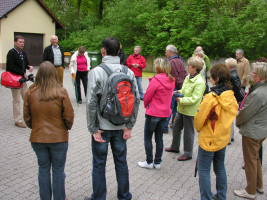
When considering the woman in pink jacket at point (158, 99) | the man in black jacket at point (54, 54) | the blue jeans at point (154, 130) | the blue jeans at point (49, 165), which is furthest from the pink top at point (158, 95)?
the man in black jacket at point (54, 54)

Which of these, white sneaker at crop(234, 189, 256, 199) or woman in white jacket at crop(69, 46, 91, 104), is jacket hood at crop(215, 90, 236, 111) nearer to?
white sneaker at crop(234, 189, 256, 199)

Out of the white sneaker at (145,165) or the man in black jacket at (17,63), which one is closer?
the white sneaker at (145,165)

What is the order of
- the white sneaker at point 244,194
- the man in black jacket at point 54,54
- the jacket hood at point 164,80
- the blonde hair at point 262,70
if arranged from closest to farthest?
the blonde hair at point 262,70 < the white sneaker at point 244,194 < the jacket hood at point 164,80 < the man in black jacket at point 54,54

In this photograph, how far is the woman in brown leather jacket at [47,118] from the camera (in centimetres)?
291

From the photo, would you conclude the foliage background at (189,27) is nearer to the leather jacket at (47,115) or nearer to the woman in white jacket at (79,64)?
the woman in white jacket at (79,64)

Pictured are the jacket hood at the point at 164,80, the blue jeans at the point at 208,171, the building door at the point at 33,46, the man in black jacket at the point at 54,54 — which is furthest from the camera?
the building door at the point at 33,46

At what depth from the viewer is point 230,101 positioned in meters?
3.16

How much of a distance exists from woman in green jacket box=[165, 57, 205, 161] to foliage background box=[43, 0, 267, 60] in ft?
37.6

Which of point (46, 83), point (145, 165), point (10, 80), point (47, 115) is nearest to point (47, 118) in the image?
point (47, 115)

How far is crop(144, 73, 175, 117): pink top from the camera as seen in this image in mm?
4195

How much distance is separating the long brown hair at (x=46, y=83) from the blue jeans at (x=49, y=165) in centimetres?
54

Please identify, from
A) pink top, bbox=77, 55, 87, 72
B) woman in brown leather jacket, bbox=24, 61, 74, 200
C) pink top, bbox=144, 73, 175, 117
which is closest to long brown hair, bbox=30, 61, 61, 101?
woman in brown leather jacket, bbox=24, 61, 74, 200

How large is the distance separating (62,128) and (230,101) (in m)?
1.92

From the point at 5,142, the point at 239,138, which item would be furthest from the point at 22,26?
the point at 239,138
